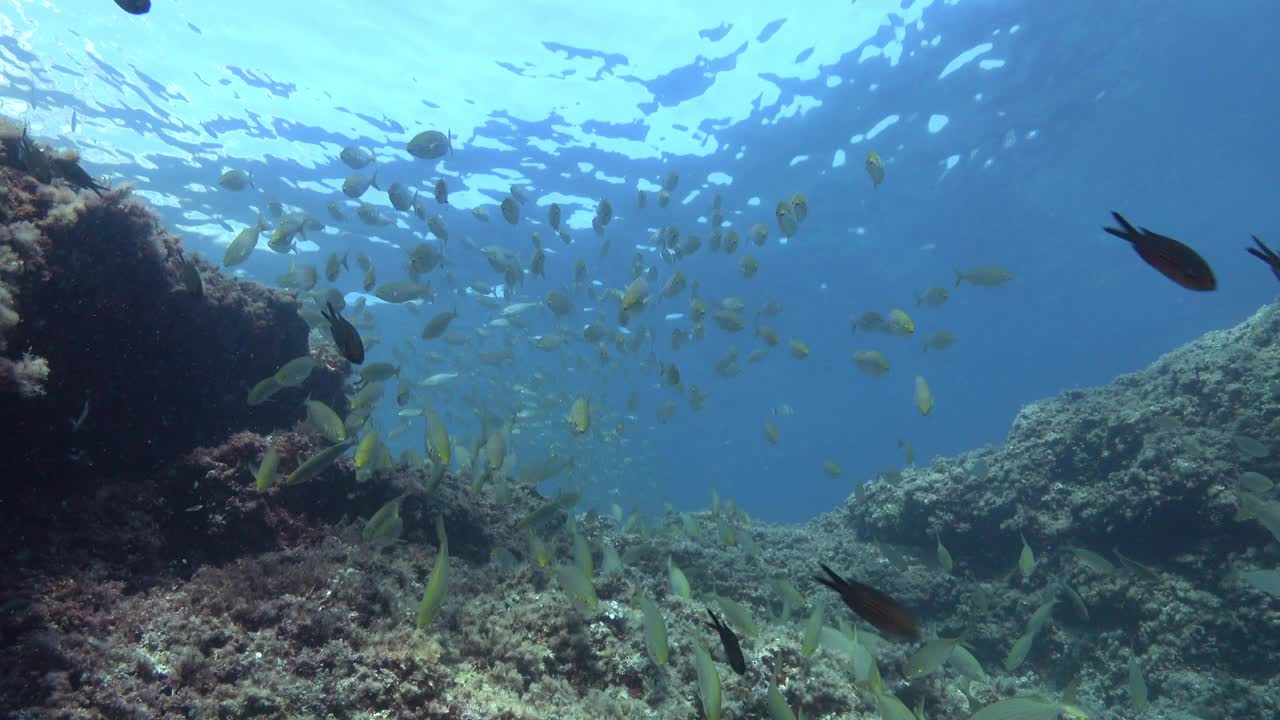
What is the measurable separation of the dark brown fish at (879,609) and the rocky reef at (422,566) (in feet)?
5.58

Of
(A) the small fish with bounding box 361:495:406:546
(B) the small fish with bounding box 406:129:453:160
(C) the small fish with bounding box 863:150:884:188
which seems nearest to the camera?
(A) the small fish with bounding box 361:495:406:546

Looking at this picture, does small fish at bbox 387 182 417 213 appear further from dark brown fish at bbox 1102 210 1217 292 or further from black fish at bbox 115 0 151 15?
dark brown fish at bbox 1102 210 1217 292

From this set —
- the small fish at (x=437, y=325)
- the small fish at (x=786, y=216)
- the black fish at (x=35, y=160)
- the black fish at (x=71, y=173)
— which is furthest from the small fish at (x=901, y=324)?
the black fish at (x=35, y=160)

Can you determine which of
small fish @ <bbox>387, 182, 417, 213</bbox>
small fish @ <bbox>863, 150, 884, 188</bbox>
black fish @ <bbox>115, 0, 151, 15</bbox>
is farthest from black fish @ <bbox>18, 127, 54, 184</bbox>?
small fish @ <bbox>863, 150, 884, 188</bbox>

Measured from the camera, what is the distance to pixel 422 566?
16.8ft

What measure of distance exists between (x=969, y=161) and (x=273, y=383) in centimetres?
2686

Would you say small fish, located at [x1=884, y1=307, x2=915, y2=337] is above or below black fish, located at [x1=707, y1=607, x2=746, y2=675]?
above

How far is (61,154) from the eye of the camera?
16.5ft

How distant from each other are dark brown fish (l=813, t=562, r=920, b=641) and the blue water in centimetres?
1061

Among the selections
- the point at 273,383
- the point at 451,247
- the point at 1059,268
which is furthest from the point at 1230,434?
the point at 1059,268

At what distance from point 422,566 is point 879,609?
4197 mm

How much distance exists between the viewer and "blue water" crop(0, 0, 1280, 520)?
1672cm

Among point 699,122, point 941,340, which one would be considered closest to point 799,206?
point 941,340

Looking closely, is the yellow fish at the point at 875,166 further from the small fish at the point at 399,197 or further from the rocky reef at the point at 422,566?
the small fish at the point at 399,197
